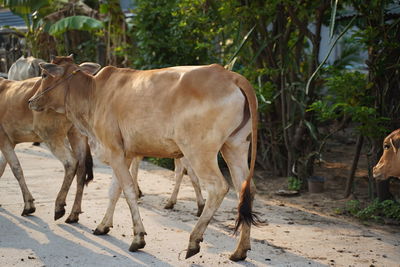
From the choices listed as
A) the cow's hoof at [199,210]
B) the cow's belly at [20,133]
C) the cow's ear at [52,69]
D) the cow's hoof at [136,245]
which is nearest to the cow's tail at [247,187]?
the cow's hoof at [136,245]

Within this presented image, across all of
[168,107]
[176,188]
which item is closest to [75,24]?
[176,188]

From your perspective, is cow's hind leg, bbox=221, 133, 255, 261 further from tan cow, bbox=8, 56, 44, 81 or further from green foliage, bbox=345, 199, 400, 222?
tan cow, bbox=8, 56, 44, 81

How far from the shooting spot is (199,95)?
5.54 meters

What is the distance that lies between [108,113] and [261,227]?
216cm

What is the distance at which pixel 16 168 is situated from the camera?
734 cm

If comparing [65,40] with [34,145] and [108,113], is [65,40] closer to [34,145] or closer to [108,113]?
[34,145]

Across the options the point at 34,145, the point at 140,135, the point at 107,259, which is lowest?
the point at 34,145

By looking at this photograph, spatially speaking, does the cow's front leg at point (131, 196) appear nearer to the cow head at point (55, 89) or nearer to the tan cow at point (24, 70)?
the cow head at point (55, 89)

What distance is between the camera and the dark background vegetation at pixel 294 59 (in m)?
7.74

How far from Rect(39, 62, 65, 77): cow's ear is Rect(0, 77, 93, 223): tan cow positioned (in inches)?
28.7

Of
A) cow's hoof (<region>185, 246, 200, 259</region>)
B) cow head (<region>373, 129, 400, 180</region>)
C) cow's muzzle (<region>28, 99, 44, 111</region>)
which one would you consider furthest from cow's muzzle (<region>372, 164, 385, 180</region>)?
cow's muzzle (<region>28, 99, 44, 111</region>)

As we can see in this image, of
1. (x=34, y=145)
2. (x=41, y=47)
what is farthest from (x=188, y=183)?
(x=41, y=47)

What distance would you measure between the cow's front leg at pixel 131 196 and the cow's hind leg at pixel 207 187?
1.96 feet

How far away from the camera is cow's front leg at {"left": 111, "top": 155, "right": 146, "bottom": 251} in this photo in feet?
19.2
